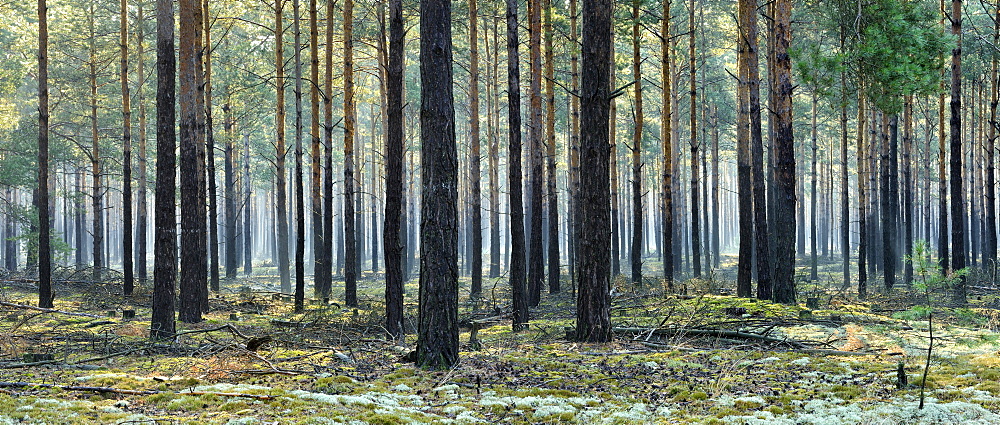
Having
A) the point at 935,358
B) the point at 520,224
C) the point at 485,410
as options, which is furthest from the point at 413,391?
the point at 520,224

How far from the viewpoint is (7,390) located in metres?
5.45

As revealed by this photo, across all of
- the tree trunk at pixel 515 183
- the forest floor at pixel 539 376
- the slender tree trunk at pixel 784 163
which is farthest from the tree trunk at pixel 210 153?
the slender tree trunk at pixel 784 163

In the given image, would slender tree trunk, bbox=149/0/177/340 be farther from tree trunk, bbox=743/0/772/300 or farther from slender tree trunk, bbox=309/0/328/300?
tree trunk, bbox=743/0/772/300

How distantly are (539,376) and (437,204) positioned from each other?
2022 mm

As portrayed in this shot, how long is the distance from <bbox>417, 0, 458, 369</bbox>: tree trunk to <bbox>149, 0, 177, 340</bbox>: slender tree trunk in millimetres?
4771

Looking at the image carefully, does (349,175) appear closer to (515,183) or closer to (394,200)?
(515,183)

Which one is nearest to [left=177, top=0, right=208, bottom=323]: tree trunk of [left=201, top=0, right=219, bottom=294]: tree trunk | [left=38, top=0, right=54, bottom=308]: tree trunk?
[left=38, top=0, right=54, bottom=308]: tree trunk

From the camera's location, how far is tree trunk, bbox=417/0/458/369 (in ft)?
23.5

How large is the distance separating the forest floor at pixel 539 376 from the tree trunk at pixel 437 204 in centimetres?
37

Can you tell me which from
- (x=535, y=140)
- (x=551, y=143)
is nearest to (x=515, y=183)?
(x=535, y=140)

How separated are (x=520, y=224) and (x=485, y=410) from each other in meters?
6.88

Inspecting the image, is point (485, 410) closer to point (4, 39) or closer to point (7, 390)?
point (7, 390)

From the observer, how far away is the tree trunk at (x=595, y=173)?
881cm

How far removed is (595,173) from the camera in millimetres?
8898
